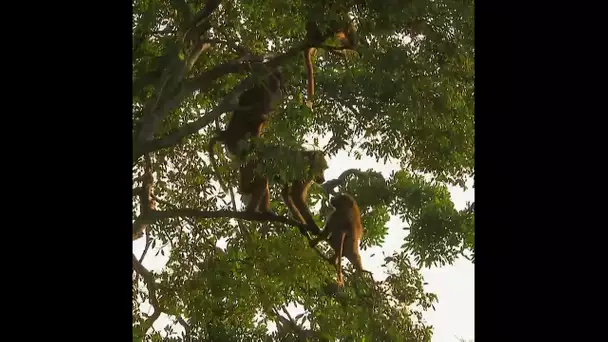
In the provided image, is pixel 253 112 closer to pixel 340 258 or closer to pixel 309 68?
pixel 309 68

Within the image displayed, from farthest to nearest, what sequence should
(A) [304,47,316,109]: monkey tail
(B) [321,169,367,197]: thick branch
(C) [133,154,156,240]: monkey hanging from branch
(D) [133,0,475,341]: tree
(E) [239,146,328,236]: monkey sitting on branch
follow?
(B) [321,169,367,197]: thick branch
(C) [133,154,156,240]: monkey hanging from branch
(A) [304,47,316,109]: monkey tail
(D) [133,0,475,341]: tree
(E) [239,146,328,236]: monkey sitting on branch

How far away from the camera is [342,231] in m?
2.53

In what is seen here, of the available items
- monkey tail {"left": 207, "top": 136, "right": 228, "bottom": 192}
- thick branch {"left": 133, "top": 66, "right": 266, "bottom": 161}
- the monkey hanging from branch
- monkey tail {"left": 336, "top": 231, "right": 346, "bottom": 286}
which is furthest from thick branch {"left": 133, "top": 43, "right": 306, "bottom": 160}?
monkey tail {"left": 336, "top": 231, "right": 346, "bottom": 286}

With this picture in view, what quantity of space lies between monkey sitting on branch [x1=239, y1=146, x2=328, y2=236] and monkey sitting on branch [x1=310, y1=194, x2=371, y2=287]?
0.09m

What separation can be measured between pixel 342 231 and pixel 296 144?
447 millimetres

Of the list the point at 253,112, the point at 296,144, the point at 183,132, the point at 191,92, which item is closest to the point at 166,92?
the point at 191,92

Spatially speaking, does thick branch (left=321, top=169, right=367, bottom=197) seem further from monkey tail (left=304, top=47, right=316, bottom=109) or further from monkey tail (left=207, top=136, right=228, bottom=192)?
monkey tail (left=304, top=47, right=316, bottom=109)

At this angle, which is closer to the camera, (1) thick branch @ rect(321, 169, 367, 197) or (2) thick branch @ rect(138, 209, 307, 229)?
(2) thick branch @ rect(138, 209, 307, 229)

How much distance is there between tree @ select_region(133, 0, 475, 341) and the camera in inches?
85.1
